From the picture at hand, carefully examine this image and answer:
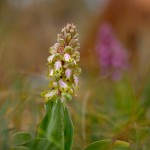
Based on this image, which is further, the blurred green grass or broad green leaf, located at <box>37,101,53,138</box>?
the blurred green grass

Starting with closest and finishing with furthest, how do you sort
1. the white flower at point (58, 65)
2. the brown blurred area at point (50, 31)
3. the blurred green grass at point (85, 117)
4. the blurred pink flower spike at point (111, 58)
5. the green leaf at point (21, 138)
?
the white flower at point (58, 65), the green leaf at point (21, 138), the blurred green grass at point (85, 117), the blurred pink flower spike at point (111, 58), the brown blurred area at point (50, 31)

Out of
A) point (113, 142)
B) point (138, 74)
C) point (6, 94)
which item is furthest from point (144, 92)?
point (138, 74)

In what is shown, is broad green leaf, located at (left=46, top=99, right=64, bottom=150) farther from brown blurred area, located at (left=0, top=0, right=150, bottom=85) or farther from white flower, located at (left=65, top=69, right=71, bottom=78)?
brown blurred area, located at (left=0, top=0, right=150, bottom=85)

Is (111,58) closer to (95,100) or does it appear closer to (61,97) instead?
(95,100)

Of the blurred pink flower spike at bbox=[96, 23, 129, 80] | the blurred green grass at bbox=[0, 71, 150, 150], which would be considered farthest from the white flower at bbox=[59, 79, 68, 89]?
the blurred pink flower spike at bbox=[96, 23, 129, 80]

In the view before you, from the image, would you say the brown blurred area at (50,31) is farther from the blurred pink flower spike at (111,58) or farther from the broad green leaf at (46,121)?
the broad green leaf at (46,121)

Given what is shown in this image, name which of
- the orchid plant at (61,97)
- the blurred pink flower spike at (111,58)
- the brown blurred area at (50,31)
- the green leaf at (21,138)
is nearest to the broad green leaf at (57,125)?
the orchid plant at (61,97)

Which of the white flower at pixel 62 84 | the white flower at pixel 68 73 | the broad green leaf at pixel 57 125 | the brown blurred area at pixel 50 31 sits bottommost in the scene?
the broad green leaf at pixel 57 125

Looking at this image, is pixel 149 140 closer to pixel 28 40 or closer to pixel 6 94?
pixel 6 94
